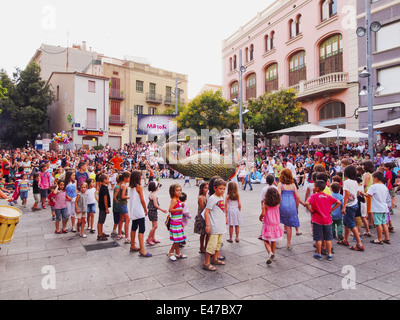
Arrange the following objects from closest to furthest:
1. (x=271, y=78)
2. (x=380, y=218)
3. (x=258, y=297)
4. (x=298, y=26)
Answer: (x=258, y=297)
(x=380, y=218)
(x=298, y=26)
(x=271, y=78)

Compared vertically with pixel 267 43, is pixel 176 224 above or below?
below

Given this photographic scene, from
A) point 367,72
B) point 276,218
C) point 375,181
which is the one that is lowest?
point 276,218

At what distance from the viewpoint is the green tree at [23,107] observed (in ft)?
85.7

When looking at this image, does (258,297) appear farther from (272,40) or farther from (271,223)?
(272,40)

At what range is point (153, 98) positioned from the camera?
3550 cm

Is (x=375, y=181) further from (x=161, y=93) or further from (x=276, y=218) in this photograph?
(x=161, y=93)

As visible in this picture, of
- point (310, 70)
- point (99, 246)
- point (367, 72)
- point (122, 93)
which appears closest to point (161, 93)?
point (122, 93)

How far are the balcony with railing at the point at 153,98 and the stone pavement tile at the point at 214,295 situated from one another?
3344 centimetres

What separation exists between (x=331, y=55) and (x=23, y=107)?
26.8m

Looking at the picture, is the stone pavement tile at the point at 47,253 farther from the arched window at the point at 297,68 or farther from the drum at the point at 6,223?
the arched window at the point at 297,68

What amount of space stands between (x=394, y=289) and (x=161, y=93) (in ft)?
116

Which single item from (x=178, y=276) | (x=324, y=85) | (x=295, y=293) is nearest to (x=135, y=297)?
(x=178, y=276)

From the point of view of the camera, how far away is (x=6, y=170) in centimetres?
1208

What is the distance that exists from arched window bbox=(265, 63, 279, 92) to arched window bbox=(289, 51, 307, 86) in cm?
161
